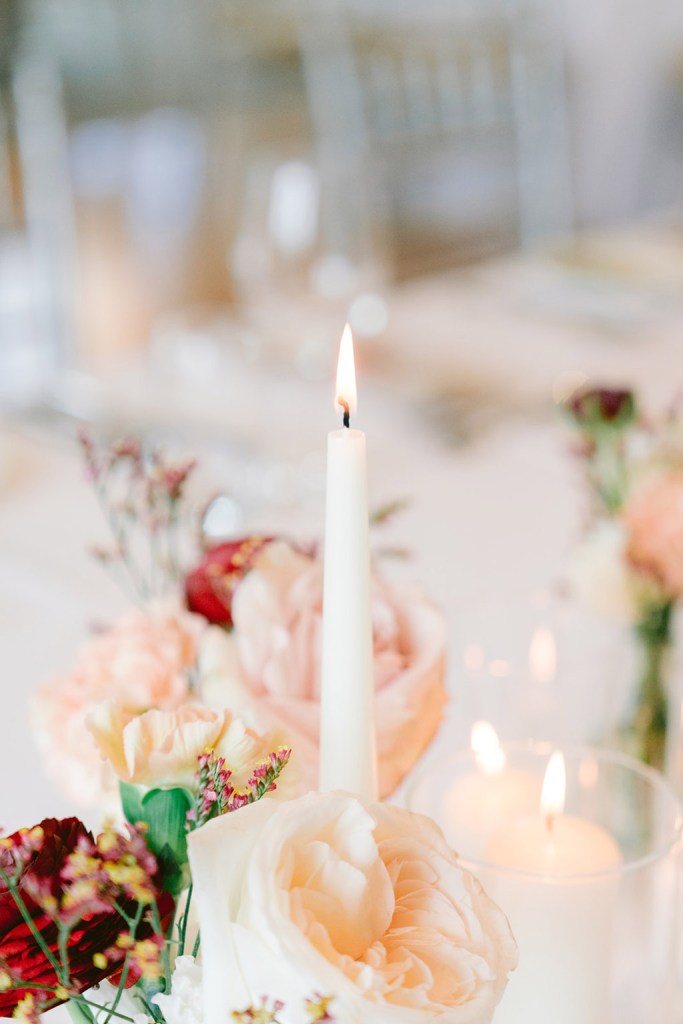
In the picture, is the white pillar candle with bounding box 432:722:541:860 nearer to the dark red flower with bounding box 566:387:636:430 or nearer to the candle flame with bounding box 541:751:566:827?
the candle flame with bounding box 541:751:566:827

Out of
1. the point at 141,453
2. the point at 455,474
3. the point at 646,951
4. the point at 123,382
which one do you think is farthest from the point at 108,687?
the point at 123,382

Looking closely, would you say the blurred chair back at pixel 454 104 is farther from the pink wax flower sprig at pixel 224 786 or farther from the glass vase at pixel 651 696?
the pink wax flower sprig at pixel 224 786

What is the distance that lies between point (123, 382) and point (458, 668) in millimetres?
742

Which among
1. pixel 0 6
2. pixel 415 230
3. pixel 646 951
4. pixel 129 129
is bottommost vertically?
pixel 646 951

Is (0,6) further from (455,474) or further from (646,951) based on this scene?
(646,951)

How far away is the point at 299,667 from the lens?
43 cm

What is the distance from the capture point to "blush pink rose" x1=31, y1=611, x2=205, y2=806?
47cm

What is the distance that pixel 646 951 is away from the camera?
1.50 ft

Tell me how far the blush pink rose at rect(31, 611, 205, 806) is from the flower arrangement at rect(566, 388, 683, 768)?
262mm

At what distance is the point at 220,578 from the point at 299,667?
2.3 inches

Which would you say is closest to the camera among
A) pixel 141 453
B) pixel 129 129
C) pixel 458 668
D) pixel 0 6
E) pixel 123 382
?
pixel 141 453

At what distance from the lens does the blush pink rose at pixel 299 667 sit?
419mm

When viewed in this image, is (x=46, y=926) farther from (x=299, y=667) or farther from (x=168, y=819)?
(x=299, y=667)

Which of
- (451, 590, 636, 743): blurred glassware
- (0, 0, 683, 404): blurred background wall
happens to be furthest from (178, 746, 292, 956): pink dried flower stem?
(0, 0, 683, 404): blurred background wall
